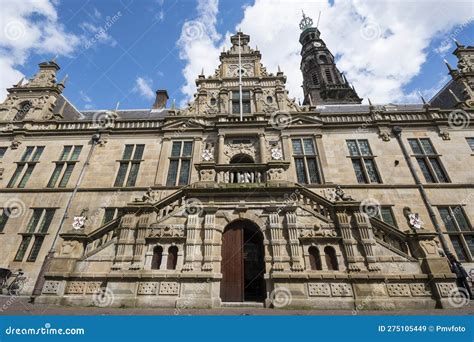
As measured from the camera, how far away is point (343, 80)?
1489 inches

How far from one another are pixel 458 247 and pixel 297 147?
1044cm

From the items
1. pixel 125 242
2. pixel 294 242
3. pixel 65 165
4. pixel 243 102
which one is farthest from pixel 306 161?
pixel 65 165

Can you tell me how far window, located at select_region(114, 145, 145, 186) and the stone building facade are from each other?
0.12m

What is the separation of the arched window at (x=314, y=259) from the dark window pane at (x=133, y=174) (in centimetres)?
1208

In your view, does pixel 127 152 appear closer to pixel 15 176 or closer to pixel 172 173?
pixel 172 173

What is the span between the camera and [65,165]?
1642 cm

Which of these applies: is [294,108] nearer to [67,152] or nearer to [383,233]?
[383,233]

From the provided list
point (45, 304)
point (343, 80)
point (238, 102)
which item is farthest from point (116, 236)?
point (343, 80)

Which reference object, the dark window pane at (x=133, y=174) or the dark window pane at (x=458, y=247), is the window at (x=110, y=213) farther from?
the dark window pane at (x=458, y=247)

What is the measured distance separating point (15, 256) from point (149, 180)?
8.39 meters

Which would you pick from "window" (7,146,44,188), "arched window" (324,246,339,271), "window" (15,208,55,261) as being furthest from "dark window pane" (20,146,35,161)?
"arched window" (324,246,339,271)

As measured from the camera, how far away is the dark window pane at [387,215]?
13438mm

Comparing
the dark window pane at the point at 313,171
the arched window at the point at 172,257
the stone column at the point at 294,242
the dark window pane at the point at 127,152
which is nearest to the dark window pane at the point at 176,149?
the dark window pane at the point at 127,152

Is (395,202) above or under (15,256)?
above
